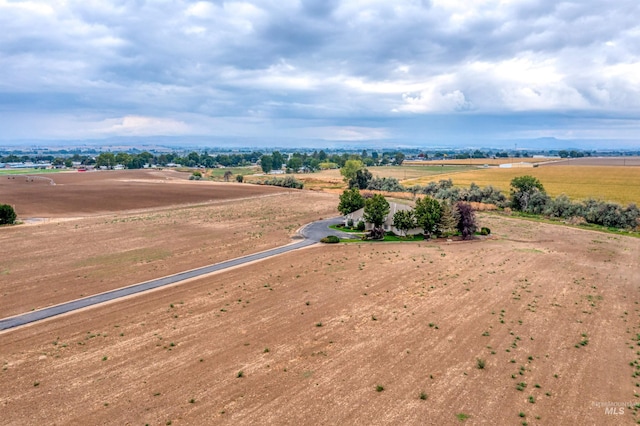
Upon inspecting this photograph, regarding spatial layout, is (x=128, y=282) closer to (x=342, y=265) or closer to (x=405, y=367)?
(x=342, y=265)

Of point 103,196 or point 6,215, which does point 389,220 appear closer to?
point 6,215

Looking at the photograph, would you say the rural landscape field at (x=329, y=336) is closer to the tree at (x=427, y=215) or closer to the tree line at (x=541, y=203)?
the tree at (x=427, y=215)

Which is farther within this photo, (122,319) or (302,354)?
(122,319)

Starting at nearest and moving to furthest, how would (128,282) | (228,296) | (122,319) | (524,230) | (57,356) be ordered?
(57,356), (122,319), (228,296), (128,282), (524,230)

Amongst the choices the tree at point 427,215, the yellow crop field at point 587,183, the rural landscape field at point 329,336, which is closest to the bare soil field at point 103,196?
the rural landscape field at point 329,336

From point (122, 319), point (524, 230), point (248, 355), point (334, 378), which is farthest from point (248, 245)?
point (524, 230)

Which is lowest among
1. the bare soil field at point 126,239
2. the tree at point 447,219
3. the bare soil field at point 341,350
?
the bare soil field at point 341,350

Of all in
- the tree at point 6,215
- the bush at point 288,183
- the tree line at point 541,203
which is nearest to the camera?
the tree at point 6,215
